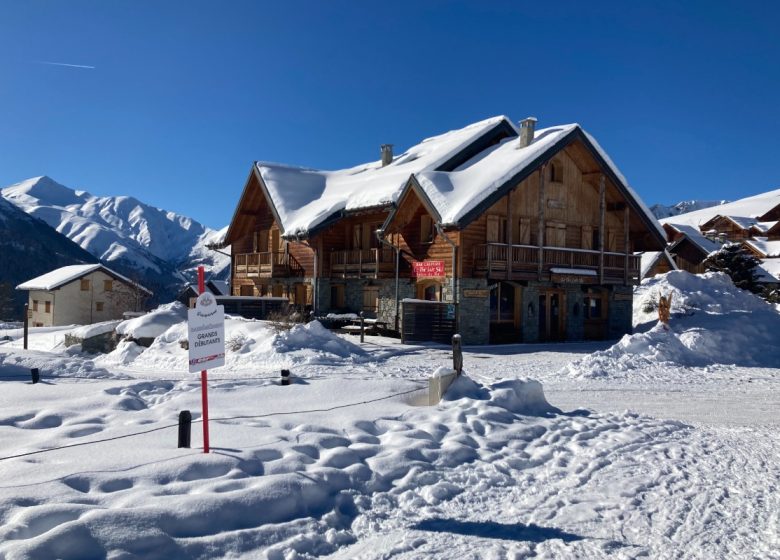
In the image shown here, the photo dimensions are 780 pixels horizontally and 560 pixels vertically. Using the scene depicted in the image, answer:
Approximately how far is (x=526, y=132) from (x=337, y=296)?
11987 mm

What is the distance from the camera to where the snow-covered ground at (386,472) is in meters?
4.91

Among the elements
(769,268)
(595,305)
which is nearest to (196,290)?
(595,305)

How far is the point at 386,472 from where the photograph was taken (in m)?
6.76

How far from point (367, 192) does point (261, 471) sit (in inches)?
938

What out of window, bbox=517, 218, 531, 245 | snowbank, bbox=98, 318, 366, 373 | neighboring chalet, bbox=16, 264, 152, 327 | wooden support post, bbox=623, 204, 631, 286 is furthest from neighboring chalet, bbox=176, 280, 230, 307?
wooden support post, bbox=623, 204, 631, 286

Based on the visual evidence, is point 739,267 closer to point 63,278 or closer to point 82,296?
point 82,296

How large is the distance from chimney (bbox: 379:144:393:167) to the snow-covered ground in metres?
23.5

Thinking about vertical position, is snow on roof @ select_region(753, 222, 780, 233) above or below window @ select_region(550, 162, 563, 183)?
above

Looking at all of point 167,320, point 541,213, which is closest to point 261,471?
point 167,320

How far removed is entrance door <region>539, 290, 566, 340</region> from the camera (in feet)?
84.3

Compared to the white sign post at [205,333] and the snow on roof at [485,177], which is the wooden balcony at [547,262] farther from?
the white sign post at [205,333]

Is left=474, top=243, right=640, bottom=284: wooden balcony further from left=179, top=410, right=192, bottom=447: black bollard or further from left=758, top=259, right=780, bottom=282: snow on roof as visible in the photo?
left=758, top=259, right=780, bottom=282: snow on roof

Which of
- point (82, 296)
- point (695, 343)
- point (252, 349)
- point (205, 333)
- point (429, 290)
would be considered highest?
point (429, 290)

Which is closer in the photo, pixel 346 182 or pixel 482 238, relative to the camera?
pixel 482 238
